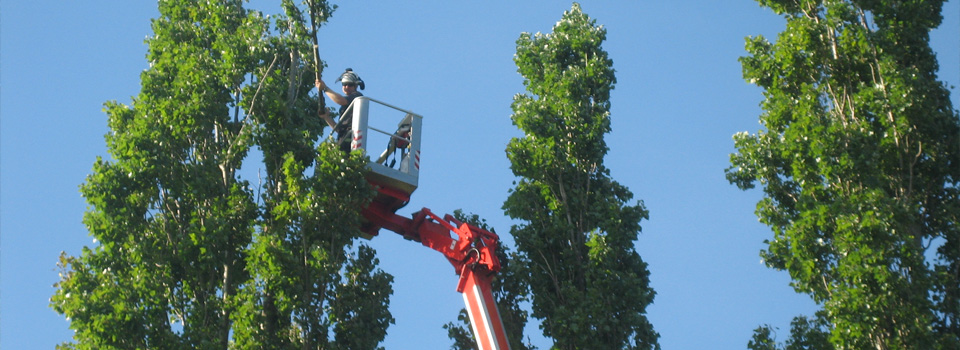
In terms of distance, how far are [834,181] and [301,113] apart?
26.6ft

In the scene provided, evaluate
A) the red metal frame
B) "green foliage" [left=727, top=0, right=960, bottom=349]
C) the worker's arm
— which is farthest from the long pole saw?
"green foliage" [left=727, top=0, right=960, bottom=349]

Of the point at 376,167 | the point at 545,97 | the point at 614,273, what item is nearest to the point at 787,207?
the point at 614,273

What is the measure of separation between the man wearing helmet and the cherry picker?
0.63 ft

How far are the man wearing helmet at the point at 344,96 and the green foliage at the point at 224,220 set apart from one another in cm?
43

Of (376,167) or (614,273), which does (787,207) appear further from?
(376,167)

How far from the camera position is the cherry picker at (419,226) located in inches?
762

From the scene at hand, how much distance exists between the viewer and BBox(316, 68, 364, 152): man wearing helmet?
20.8 meters

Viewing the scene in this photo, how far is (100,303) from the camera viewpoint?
17.4m

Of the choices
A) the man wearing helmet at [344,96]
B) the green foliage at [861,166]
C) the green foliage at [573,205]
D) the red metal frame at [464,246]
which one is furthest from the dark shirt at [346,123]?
the green foliage at [861,166]

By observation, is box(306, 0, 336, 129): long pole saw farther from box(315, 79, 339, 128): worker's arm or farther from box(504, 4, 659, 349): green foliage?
box(504, 4, 659, 349): green foliage

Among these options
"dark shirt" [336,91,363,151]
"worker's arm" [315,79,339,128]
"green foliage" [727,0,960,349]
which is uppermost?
"worker's arm" [315,79,339,128]

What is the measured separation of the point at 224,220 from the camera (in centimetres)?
1950

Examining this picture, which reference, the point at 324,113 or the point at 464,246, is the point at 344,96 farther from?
the point at 464,246

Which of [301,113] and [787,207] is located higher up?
[301,113]
